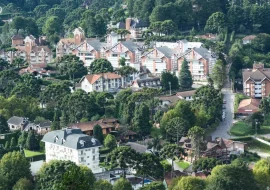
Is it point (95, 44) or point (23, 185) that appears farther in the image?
point (95, 44)

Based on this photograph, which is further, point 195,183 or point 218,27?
point 218,27

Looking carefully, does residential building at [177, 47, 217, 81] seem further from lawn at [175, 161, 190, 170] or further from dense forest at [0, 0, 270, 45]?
lawn at [175, 161, 190, 170]

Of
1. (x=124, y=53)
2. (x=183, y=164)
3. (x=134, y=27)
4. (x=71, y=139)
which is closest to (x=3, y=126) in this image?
(x=71, y=139)

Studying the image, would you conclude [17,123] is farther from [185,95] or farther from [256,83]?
[256,83]

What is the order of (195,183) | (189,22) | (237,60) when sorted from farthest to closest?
(189,22)
(237,60)
(195,183)

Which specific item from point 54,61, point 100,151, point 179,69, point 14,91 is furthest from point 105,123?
point 54,61

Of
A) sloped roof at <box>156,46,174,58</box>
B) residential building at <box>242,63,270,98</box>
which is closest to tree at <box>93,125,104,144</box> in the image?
residential building at <box>242,63,270,98</box>

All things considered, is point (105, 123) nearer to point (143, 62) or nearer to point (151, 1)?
point (143, 62)
